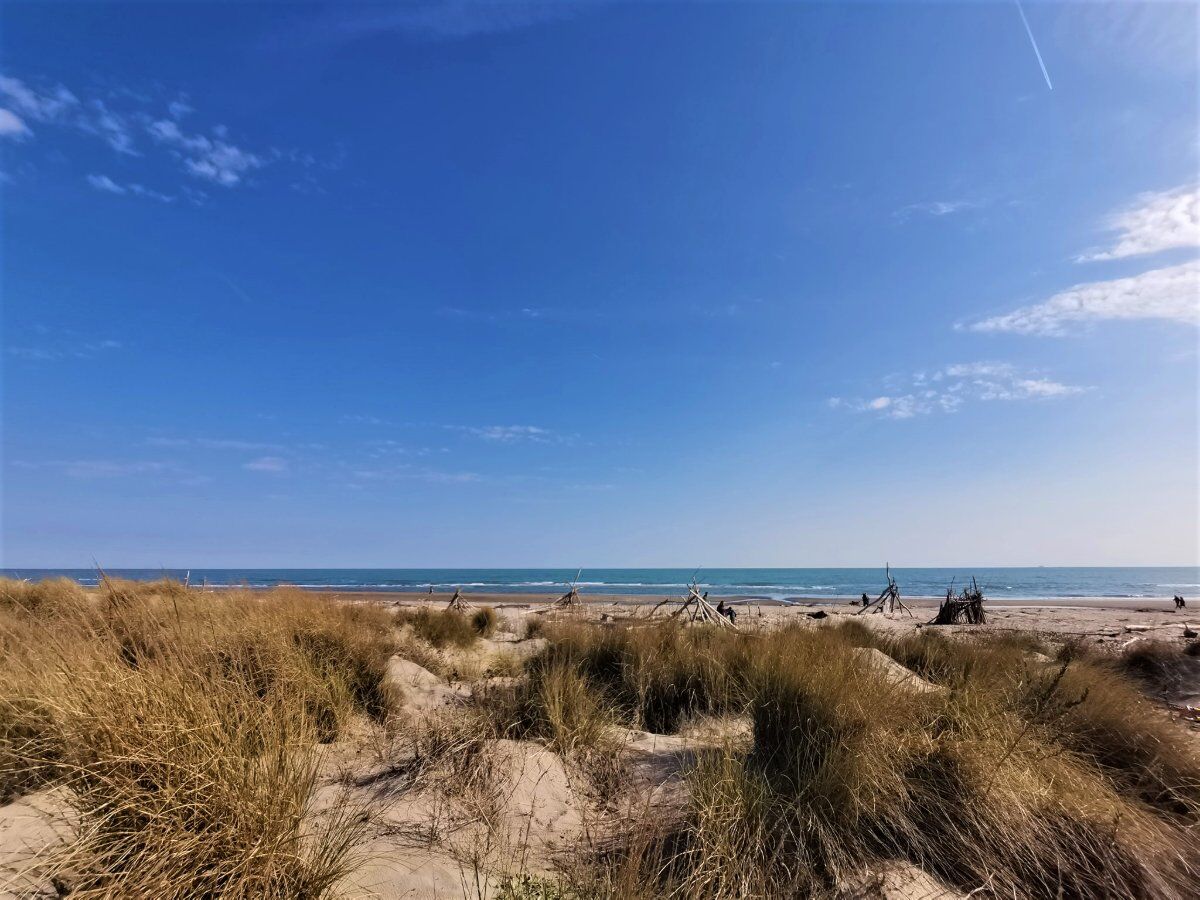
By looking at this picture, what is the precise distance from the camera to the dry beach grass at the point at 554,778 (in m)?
2.75

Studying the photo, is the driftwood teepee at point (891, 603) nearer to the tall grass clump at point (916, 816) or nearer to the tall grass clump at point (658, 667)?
the tall grass clump at point (658, 667)

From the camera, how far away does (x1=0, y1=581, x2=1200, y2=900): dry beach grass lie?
275 cm

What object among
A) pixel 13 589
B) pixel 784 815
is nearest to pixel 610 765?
pixel 784 815

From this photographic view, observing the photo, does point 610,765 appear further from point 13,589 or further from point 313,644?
point 13,589

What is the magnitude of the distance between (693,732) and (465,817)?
2.48 meters

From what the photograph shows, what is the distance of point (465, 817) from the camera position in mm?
3857

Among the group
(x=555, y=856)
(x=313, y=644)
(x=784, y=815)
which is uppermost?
(x=313, y=644)

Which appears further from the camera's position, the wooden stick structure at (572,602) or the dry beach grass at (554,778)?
the wooden stick structure at (572,602)

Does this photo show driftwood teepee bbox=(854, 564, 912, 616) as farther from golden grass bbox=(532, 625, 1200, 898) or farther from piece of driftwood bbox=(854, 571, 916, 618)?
golden grass bbox=(532, 625, 1200, 898)

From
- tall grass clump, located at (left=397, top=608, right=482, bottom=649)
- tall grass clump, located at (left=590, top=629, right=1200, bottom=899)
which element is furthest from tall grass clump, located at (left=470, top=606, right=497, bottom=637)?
tall grass clump, located at (left=590, top=629, right=1200, bottom=899)

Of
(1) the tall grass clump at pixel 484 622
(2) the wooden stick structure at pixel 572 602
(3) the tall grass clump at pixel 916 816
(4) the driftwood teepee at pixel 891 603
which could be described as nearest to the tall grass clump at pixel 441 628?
(1) the tall grass clump at pixel 484 622

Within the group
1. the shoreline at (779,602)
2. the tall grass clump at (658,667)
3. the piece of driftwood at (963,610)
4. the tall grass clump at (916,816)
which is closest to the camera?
the tall grass clump at (916,816)

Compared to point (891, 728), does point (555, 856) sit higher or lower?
lower

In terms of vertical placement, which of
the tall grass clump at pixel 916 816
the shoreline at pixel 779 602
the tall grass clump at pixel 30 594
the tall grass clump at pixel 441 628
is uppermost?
the tall grass clump at pixel 30 594
